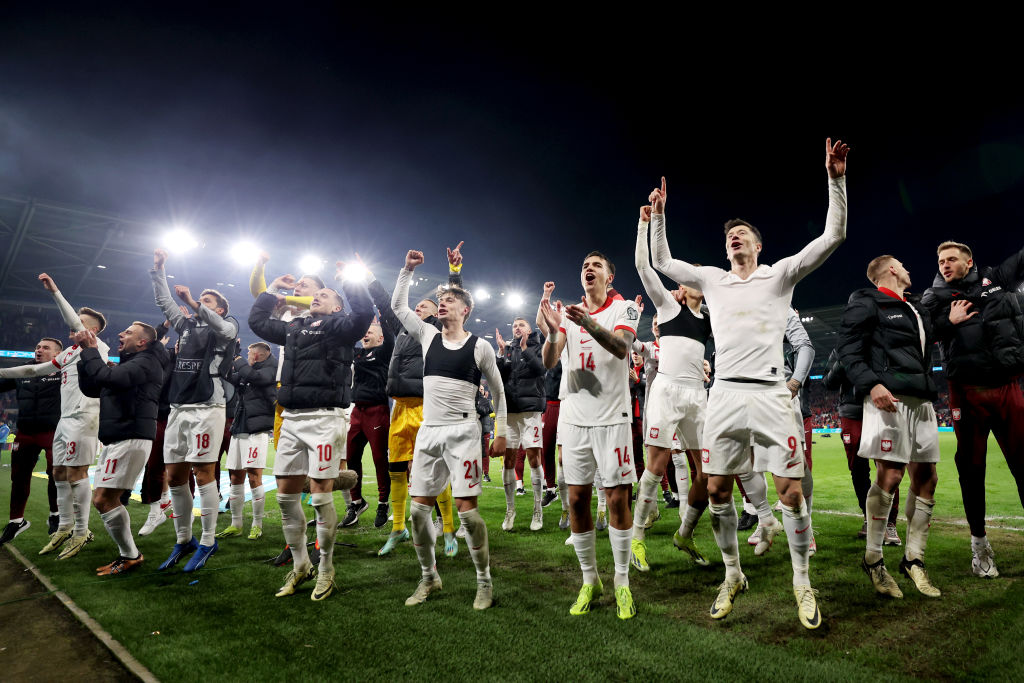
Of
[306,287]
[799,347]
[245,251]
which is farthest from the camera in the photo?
[245,251]

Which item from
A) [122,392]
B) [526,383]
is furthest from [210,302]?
[526,383]

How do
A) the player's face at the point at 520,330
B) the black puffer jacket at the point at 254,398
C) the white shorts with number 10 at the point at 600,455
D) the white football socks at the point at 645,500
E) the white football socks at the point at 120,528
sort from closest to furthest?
the white shorts with number 10 at the point at 600,455, the white football socks at the point at 645,500, the white football socks at the point at 120,528, the black puffer jacket at the point at 254,398, the player's face at the point at 520,330

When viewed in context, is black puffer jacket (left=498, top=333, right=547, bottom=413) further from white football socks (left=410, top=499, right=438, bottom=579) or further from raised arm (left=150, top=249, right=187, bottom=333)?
raised arm (left=150, top=249, right=187, bottom=333)

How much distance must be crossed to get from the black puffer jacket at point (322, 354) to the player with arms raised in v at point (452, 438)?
504 mm

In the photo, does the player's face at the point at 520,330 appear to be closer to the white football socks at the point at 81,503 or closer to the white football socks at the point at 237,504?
the white football socks at the point at 237,504

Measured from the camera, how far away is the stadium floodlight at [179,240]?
2244cm

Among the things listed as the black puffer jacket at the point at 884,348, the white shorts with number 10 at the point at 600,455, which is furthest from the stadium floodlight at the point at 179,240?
the black puffer jacket at the point at 884,348

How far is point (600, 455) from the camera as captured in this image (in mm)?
3822

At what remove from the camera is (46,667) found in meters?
3.01

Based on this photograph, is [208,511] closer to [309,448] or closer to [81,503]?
[81,503]

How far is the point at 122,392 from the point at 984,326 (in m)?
7.82

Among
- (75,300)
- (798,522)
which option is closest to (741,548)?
(798,522)

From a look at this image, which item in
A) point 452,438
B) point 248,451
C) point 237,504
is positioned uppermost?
point 452,438

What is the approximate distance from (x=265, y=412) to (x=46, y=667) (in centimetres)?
426
